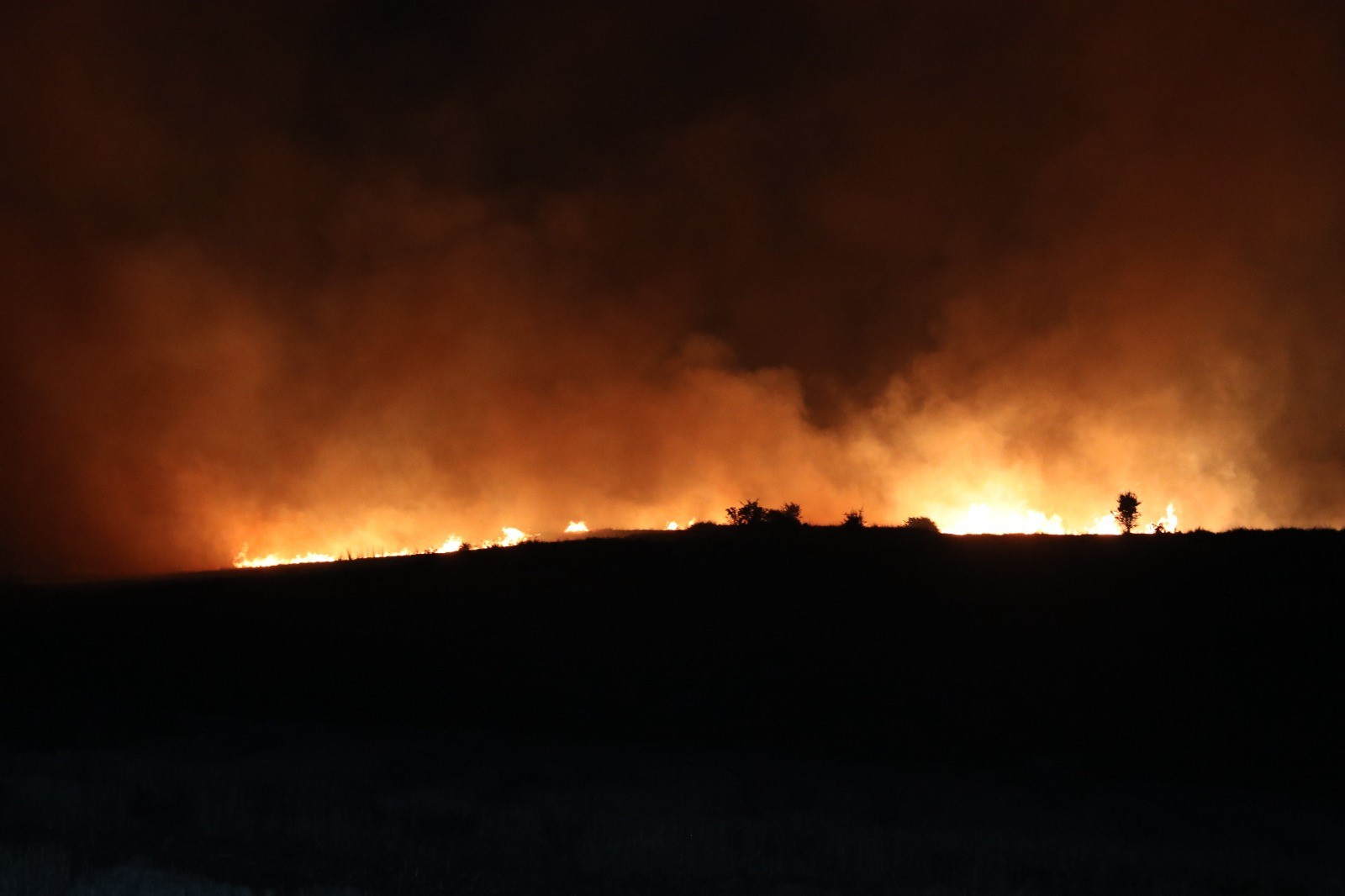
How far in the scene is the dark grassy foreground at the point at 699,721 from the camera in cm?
1083

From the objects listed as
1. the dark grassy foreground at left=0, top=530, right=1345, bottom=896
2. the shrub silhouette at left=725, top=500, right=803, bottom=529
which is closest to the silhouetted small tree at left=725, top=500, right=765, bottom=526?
the shrub silhouette at left=725, top=500, right=803, bottom=529

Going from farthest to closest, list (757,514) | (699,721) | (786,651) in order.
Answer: (757,514)
(786,651)
(699,721)

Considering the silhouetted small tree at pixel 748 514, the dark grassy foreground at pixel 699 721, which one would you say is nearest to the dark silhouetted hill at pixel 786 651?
the dark grassy foreground at pixel 699 721

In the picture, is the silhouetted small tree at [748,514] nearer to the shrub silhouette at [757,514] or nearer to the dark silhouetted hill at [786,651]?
the shrub silhouette at [757,514]

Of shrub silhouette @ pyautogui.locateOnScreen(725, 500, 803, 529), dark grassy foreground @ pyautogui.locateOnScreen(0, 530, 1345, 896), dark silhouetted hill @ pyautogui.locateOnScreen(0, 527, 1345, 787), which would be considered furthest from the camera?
shrub silhouette @ pyautogui.locateOnScreen(725, 500, 803, 529)

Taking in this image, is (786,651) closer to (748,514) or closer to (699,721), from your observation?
(699,721)

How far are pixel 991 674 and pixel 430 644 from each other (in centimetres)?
1224

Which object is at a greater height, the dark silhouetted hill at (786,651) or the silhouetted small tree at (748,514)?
the silhouetted small tree at (748,514)

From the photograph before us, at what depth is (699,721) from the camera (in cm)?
2205

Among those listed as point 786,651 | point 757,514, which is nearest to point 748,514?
point 757,514

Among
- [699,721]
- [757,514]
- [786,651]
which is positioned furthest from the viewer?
[757,514]

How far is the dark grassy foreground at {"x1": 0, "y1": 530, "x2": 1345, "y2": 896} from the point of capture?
1083 cm

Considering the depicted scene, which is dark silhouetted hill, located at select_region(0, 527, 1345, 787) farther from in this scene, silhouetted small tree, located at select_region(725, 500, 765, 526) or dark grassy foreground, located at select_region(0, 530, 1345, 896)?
silhouetted small tree, located at select_region(725, 500, 765, 526)

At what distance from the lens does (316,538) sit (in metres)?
81.1
